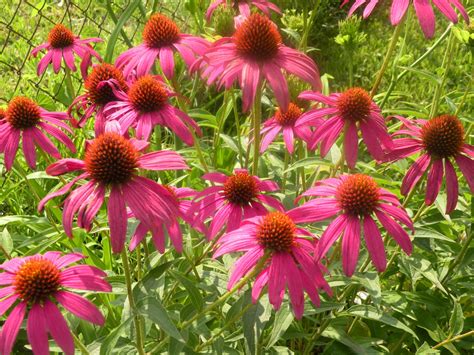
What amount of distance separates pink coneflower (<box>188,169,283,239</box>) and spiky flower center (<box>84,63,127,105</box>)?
355mm

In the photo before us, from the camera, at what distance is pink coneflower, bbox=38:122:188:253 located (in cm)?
99

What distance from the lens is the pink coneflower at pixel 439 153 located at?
1.28m

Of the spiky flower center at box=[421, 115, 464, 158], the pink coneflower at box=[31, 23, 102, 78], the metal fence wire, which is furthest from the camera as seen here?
the metal fence wire

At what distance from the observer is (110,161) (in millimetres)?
1028

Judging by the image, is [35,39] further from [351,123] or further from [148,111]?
[351,123]

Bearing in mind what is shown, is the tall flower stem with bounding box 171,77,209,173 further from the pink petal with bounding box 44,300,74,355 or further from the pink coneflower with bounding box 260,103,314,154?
the pink petal with bounding box 44,300,74,355

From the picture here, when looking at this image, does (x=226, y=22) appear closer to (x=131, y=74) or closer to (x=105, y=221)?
(x=131, y=74)

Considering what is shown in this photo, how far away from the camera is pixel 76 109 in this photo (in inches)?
62.6

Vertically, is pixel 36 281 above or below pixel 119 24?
below

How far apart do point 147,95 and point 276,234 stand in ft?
1.50

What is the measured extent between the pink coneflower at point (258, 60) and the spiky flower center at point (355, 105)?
9 centimetres

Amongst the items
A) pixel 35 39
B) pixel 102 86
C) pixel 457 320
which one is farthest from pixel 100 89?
pixel 35 39

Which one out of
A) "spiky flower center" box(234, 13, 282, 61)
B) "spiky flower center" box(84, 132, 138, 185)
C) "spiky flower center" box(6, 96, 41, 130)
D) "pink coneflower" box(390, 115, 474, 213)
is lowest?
"spiky flower center" box(84, 132, 138, 185)

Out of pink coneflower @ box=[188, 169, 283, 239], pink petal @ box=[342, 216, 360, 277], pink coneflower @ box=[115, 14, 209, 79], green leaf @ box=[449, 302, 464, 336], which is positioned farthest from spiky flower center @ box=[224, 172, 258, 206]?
green leaf @ box=[449, 302, 464, 336]
